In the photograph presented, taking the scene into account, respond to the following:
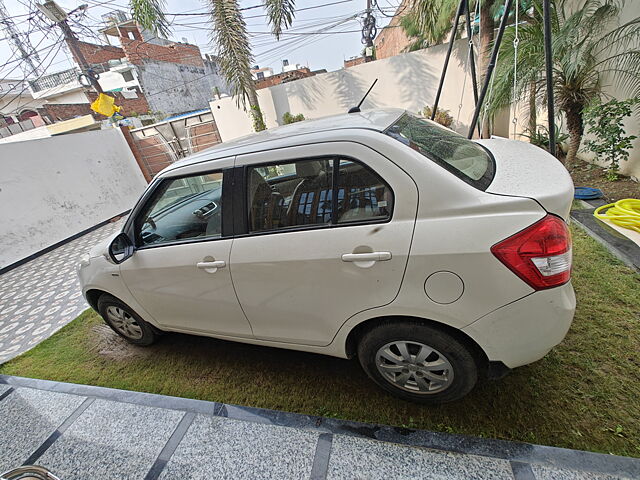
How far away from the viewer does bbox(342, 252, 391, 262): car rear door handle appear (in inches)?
50.9

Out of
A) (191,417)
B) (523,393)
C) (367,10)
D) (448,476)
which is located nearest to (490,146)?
(523,393)

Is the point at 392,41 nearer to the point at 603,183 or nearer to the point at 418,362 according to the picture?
the point at 603,183

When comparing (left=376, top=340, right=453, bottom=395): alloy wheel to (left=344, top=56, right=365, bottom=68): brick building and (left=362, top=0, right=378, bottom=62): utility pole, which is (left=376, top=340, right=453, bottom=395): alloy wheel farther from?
(left=344, top=56, right=365, bottom=68): brick building

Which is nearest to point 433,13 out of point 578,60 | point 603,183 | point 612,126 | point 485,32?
point 485,32

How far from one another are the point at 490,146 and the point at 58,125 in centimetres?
1917

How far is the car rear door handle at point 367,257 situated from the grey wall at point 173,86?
795 inches

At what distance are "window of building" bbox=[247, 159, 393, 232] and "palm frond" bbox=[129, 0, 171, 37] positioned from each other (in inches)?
305

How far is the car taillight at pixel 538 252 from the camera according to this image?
114 cm

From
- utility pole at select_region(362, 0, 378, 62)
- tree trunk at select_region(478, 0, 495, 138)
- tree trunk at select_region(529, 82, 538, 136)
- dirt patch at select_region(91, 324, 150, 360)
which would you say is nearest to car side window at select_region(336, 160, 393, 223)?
dirt patch at select_region(91, 324, 150, 360)

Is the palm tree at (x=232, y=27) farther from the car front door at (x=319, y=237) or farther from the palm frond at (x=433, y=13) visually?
the car front door at (x=319, y=237)

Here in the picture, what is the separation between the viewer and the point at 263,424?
171 cm

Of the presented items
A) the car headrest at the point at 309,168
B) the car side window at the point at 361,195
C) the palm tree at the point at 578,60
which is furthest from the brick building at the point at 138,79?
the car side window at the point at 361,195

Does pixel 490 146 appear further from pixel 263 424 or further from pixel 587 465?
pixel 263 424

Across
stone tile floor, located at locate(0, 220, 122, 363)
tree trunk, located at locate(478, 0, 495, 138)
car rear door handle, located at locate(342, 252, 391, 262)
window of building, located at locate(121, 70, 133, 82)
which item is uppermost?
window of building, located at locate(121, 70, 133, 82)
